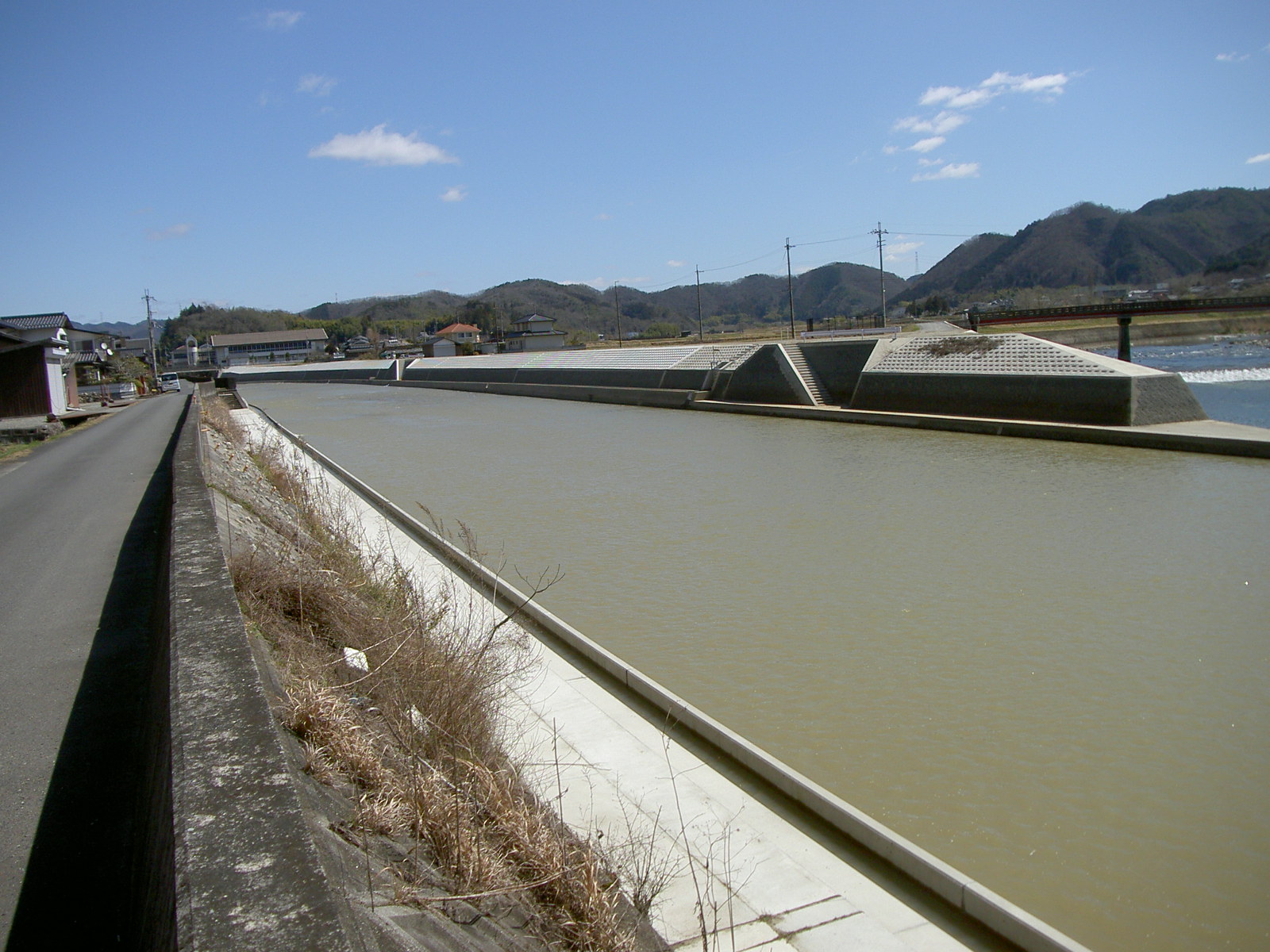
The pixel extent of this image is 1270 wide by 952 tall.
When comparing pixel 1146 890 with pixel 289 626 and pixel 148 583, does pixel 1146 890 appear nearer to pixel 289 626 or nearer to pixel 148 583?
pixel 289 626

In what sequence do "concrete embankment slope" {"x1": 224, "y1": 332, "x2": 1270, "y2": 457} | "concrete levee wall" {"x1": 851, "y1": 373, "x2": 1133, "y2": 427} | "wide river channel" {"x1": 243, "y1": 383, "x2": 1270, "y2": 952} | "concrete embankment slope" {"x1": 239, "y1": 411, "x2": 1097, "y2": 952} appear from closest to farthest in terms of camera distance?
"concrete embankment slope" {"x1": 239, "y1": 411, "x2": 1097, "y2": 952} → "wide river channel" {"x1": 243, "y1": 383, "x2": 1270, "y2": 952} → "concrete embankment slope" {"x1": 224, "y1": 332, "x2": 1270, "y2": 457} → "concrete levee wall" {"x1": 851, "y1": 373, "x2": 1133, "y2": 427}

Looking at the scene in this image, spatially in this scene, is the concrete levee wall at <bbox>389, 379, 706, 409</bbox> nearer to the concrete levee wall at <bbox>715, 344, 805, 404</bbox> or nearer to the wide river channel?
the concrete levee wall at <bbox>715, 344, 805, 404</bbox>

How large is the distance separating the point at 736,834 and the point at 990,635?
394 cm

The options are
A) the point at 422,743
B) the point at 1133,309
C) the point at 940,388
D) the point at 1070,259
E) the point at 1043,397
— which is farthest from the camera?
the point at 1070,259

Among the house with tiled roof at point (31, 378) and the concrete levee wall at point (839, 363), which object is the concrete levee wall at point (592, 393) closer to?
the concrete levee wall at point (839, 363)

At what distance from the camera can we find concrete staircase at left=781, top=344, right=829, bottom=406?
2762 centimetres

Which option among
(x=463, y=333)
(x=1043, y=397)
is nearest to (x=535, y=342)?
(x=463, y=333)

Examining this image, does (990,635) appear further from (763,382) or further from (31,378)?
(31,378)

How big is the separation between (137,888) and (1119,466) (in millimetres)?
16114

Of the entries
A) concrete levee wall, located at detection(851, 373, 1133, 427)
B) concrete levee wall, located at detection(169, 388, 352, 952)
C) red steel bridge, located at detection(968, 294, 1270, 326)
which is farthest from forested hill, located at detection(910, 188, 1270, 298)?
concrete levee wall, located at detection(169, 388, 352, 952)

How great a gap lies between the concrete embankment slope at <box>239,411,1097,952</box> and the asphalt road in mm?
1789

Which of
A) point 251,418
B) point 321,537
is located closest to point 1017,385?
point 321,537

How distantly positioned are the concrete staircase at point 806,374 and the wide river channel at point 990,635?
10.2 m

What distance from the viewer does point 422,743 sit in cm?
425
